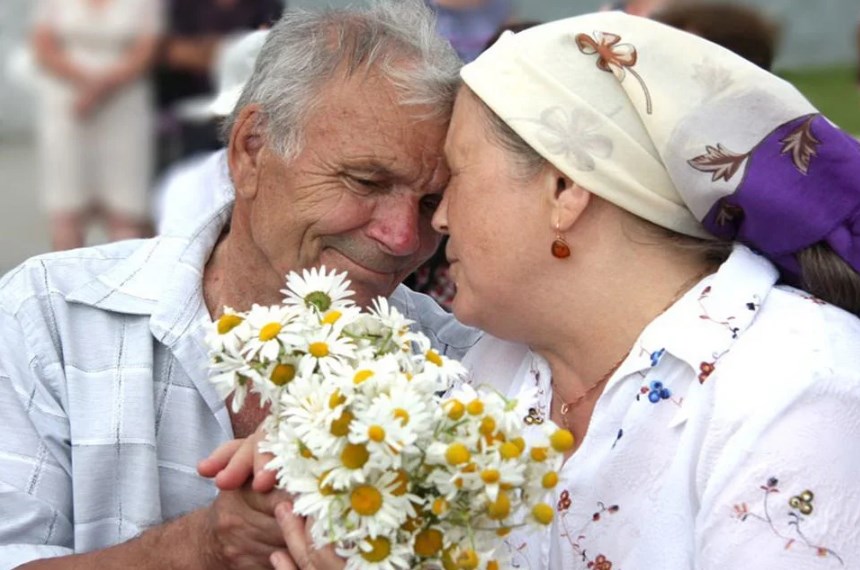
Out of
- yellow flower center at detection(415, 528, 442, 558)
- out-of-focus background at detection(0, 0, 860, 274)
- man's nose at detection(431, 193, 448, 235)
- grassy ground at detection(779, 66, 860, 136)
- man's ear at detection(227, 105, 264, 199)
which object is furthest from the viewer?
grassy ground at detection(779, 66, 860, 136)

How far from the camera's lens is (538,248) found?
2846 millimetres

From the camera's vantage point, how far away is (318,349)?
2.42m

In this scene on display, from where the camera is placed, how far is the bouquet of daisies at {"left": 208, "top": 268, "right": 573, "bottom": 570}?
224 cm

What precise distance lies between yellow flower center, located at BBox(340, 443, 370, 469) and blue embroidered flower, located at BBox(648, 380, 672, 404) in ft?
2.39

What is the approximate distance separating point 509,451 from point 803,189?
873 mm

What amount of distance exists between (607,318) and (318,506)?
33.6 inches

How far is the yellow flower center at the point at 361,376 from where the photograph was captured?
2.28m

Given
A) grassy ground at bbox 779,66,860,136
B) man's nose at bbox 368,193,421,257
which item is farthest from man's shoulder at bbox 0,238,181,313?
grassy ground at bbox 779,66,860,136

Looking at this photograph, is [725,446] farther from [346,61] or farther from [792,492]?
[346,61]

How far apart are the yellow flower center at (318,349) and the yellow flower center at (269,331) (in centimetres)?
7

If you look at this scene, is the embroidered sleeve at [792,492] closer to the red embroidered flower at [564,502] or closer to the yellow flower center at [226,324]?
the red embroidered flower at [564,502]

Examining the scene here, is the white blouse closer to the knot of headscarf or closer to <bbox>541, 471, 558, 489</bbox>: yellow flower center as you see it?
the knot of headscarf

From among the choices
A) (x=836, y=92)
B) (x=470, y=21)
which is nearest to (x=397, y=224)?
(x=470, y=21)

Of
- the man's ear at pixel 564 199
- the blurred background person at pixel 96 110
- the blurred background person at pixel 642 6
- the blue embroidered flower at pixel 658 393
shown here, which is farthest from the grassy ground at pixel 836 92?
the blue embroidered flower at pixel 658 393
